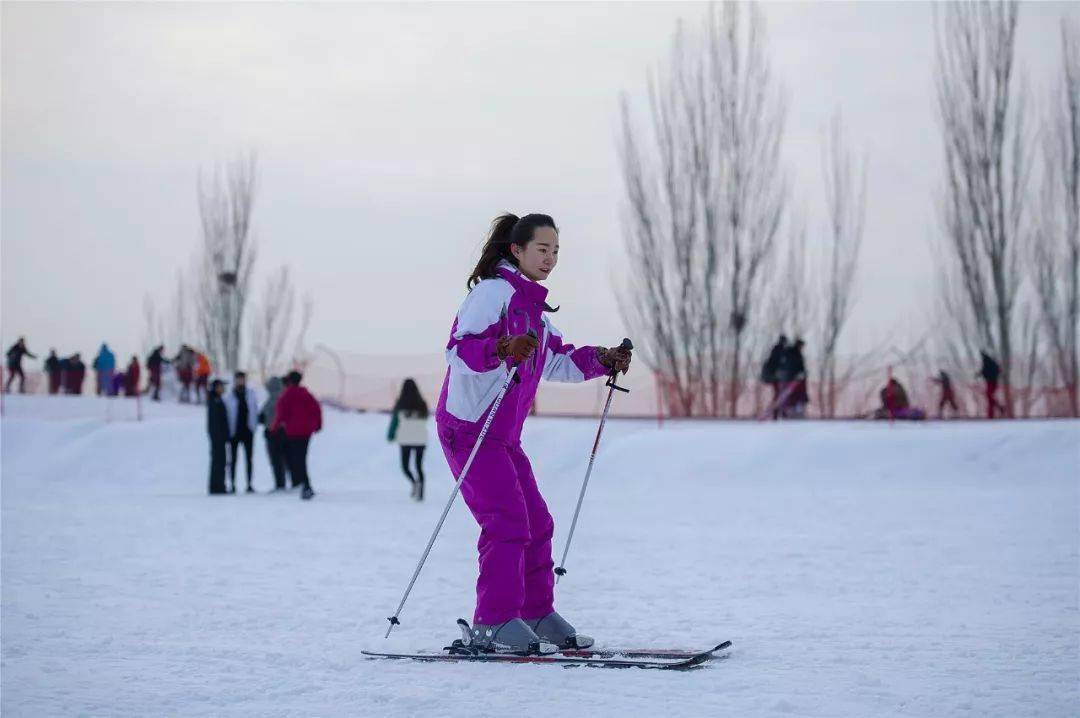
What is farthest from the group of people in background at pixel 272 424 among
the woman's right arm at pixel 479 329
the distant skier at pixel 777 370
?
the woman's right arm at pixel 479 329

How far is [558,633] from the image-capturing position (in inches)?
182

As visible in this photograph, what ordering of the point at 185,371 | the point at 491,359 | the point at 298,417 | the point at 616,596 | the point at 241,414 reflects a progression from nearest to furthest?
the point at 491,359, the point at 616,596, the point at 298,417, the point at 241,414, the point at 185,371

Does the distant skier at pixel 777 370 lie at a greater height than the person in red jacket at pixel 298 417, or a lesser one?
greater

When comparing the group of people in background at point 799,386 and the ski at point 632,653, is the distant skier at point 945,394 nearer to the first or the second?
the group of people in background at point 799,386

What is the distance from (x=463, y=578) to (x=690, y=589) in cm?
136

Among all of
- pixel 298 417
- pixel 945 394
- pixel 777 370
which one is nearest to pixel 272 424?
pixel 298 417

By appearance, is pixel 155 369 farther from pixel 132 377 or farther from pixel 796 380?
pixel 796 380

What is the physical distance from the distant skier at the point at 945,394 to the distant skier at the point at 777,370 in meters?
2.42

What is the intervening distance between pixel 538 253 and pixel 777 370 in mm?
17795

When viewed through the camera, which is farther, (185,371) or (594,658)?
(185,371)

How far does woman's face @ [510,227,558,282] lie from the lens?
4691 mm

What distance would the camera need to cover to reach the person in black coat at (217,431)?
15676mm

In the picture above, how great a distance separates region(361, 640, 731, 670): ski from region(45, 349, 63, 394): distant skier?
108ft

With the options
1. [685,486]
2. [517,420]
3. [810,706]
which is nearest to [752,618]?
[517,420]
